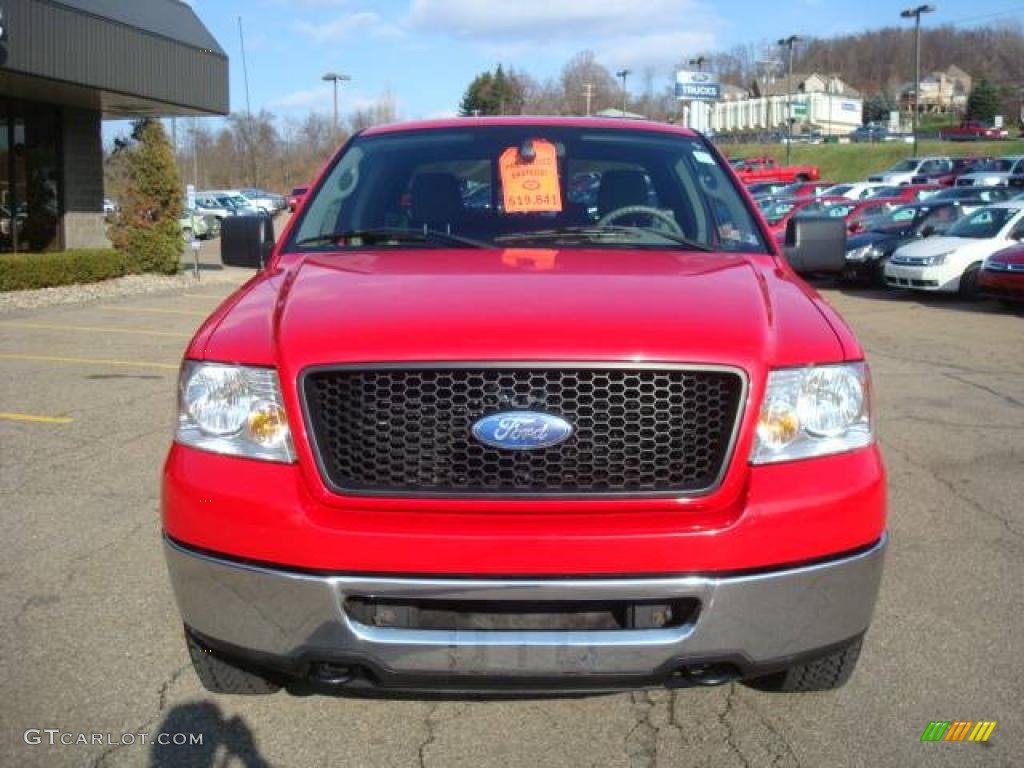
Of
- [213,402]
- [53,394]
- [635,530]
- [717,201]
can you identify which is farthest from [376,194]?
[53,394]

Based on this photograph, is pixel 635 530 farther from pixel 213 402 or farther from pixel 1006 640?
pixel 1006 640

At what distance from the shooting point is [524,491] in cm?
257

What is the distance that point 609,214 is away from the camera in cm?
408

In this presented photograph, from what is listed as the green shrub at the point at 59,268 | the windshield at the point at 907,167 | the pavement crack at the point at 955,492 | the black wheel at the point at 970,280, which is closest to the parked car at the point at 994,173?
the windshield at the point at 907,167

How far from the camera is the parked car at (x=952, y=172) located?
4025 cm

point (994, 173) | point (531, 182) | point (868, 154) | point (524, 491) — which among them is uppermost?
point (868, 154)

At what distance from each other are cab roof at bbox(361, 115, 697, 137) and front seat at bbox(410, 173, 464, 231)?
1.46 ft

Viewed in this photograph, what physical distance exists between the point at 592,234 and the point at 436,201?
725 millimetres

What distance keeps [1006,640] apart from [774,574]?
1677 millimetres

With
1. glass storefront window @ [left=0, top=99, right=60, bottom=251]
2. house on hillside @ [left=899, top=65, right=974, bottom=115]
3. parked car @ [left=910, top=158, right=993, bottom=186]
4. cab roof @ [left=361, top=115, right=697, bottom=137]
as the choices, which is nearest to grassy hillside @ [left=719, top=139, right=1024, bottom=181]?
parked car @ [left=910, top=158, right=993, bottom=186]

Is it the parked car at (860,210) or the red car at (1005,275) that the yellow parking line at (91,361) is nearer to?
the red car at (1005,275)

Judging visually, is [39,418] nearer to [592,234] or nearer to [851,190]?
[592,234]

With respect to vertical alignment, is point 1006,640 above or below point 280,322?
below

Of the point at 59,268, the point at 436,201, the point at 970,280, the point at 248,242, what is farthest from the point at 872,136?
the point at 248,242
